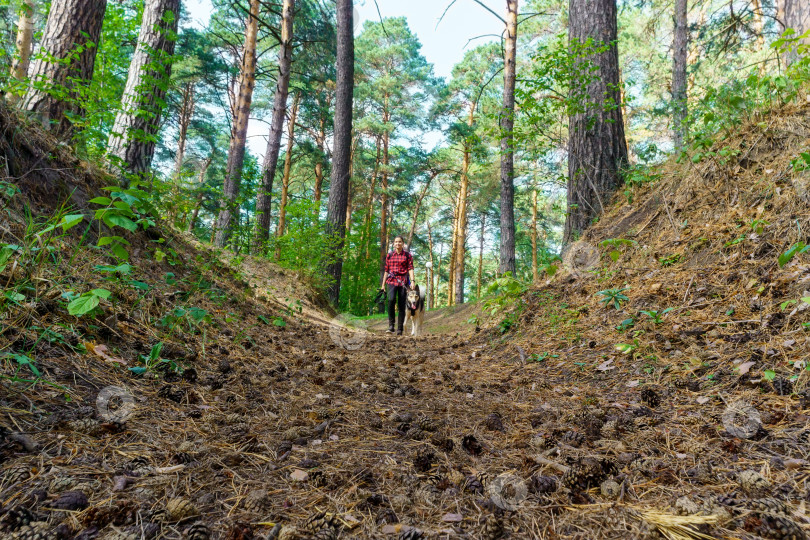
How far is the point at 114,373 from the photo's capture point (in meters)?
2.14

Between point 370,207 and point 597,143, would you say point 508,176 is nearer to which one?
point 597,143

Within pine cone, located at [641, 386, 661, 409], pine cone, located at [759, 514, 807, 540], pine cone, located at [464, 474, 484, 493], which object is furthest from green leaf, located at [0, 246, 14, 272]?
pine cone, located at [641, 386, 661, 409]

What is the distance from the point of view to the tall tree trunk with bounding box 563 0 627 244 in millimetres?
5738

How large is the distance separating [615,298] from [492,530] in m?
3.00

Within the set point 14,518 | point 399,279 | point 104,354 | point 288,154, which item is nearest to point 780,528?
point 14,518

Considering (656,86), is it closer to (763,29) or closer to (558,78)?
(763,29)

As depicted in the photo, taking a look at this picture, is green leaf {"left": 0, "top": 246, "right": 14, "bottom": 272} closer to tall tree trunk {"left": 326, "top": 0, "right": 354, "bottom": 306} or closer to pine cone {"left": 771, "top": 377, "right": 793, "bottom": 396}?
pine cone {"left": 771, "top": 377, "right": 793, "bottom": 396}

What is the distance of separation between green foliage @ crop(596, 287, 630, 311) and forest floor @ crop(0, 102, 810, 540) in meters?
0.10

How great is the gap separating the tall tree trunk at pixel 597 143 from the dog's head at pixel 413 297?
296 centimetres

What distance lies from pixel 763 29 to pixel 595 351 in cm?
1636

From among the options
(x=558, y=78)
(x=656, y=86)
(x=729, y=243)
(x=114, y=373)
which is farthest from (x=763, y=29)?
(x=114, y=373)

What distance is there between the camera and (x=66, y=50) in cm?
430

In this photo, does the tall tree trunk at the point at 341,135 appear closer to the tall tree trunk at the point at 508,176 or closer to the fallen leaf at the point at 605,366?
the tall tree trunk at the point at 508,176

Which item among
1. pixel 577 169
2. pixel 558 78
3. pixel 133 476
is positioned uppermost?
pixel 558 78
